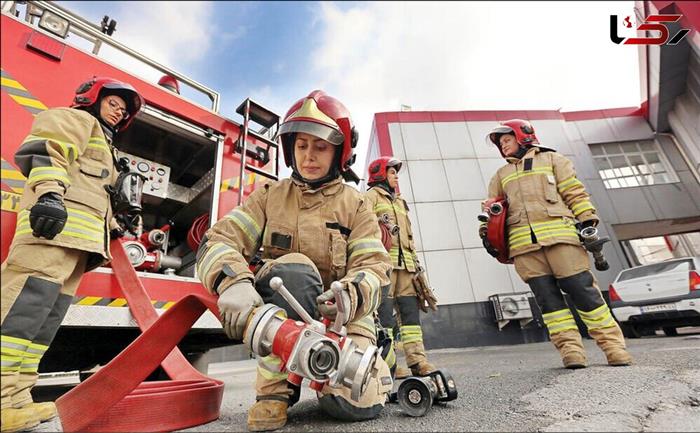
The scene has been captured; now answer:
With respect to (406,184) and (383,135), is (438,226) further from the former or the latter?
(383,135)

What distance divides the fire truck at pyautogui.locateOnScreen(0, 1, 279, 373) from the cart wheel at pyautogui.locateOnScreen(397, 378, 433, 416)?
128 centimetres

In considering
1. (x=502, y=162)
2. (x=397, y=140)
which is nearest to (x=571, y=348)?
(x=397, y=140)

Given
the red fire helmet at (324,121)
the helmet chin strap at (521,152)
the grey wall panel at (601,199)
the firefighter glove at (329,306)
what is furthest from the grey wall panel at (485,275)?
the firefighter glove at (329,306)

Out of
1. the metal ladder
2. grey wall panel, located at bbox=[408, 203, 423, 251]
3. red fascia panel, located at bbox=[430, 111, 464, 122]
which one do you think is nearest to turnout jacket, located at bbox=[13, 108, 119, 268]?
the metal ladder

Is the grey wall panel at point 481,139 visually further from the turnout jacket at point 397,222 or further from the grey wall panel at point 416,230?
the turnout jacket at point 397,222

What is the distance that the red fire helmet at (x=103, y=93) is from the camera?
1534mm

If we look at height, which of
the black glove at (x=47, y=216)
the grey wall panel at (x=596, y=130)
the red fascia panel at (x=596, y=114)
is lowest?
the black glove at (x=47, y=216)

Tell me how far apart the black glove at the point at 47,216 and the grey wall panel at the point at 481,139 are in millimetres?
7595

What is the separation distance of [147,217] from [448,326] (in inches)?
208

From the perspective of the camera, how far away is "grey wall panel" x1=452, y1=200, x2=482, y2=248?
6.64 meters

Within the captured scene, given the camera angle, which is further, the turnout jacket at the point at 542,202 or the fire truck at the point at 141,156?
the turnout jacket at the point at 542,202

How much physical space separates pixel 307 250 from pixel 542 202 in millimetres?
1988

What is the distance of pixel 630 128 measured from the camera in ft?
21.1

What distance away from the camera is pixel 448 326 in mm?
6160
